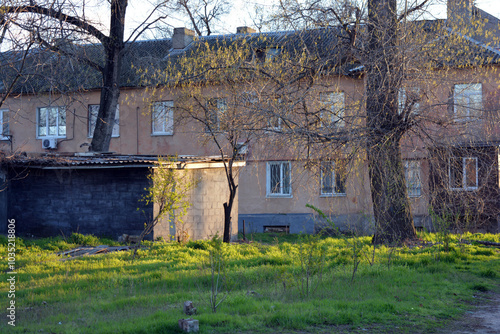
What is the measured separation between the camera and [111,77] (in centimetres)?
1933

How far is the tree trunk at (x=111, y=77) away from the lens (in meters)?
19.0

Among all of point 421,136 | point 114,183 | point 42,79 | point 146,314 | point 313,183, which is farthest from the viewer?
point 114,183

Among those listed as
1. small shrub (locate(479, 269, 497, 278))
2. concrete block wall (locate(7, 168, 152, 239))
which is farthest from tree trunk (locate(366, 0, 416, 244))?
concrete block wall (locate(7, 168, 152, 239))

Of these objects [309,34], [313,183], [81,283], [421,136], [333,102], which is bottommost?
[81,283]

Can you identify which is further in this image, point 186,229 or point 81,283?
point 186,229

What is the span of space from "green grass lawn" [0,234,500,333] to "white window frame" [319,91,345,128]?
10.1 ft

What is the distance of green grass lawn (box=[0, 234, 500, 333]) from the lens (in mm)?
6480

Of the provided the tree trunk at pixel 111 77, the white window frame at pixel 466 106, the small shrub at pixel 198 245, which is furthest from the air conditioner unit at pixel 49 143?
the white window frame at pixel 466 106

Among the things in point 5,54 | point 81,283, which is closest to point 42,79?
point 5,54

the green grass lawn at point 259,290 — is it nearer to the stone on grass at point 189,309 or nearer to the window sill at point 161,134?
the stone on grass at point 189,309

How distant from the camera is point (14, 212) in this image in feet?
54.2

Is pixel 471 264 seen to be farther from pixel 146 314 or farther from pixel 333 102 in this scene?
pixel 146 314

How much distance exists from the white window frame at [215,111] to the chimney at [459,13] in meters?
6.96

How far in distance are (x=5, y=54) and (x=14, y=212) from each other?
24.1 ft
